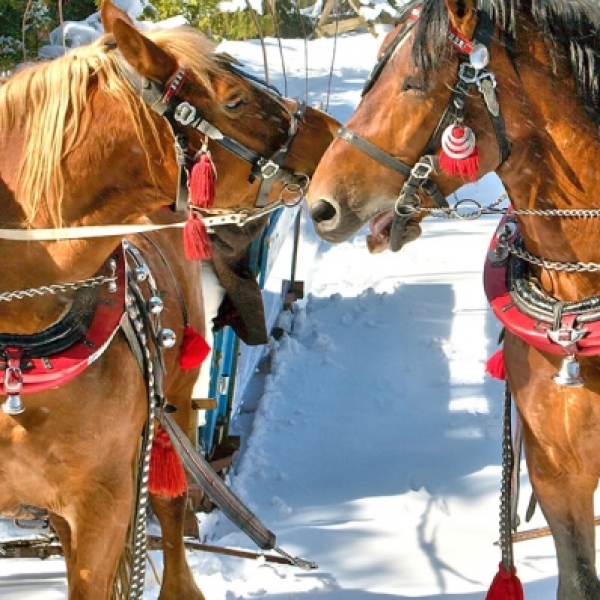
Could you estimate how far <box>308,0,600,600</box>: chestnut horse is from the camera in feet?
6.61

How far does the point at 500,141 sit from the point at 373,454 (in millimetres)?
3126

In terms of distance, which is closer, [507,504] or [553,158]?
[553,158]

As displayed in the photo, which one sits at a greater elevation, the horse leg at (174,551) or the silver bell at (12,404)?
the silver bell at (12,404)

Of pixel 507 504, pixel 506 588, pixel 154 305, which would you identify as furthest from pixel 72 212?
pixel 506 588

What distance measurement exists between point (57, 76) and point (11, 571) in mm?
2246

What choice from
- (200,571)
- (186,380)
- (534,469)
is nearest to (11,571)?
(200,571)

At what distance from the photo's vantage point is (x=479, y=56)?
1.96 metres

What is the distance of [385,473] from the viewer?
4.77 meters

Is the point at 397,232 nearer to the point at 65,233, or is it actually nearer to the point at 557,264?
the point at 557,264

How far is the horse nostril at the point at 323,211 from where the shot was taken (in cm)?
212

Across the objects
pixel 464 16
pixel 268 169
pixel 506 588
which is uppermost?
pixel 464 16

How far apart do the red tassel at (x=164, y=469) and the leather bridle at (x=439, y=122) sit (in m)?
1.16

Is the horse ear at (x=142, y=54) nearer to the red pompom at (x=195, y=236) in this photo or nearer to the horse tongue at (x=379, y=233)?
the red pompom at (x=195, y=236)

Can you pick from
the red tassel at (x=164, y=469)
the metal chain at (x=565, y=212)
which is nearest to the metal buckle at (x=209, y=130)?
the metal chain at (x=565, y=212)
